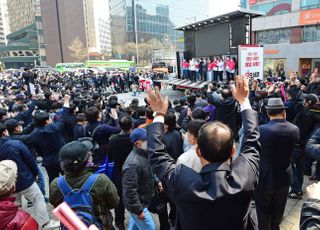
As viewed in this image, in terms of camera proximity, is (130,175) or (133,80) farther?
(133,80)

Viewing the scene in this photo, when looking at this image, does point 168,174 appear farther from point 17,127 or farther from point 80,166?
point 17,127

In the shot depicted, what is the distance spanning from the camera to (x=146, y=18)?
8294 cm

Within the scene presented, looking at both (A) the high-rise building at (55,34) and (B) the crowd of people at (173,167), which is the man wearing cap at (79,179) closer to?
(B) the crowd of people at (173,167)

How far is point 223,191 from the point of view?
139 centimetres

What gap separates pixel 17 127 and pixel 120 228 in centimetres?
251

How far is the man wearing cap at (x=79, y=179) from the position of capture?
7.11ft

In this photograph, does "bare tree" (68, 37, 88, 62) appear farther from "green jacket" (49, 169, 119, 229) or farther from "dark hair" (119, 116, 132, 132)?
"green jacket" (49, 169, 119, 229)

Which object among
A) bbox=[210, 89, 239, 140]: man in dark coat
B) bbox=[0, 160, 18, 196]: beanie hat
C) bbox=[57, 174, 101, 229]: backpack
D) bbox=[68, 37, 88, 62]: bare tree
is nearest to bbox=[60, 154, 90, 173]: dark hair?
bbox=[57, 174, 101, 229]: backpack

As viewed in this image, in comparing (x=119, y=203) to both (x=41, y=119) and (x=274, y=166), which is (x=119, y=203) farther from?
(x=274, y=166)

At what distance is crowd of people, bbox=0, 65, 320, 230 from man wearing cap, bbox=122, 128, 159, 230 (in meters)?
0.01

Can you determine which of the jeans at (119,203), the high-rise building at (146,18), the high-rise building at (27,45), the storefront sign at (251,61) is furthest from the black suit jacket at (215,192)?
the high-rise building at (27,45)

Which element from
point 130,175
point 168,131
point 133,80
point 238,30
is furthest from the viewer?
point 133,80

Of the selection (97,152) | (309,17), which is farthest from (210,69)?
(309,17)

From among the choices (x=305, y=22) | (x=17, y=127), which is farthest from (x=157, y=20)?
(x=17, y=127)
